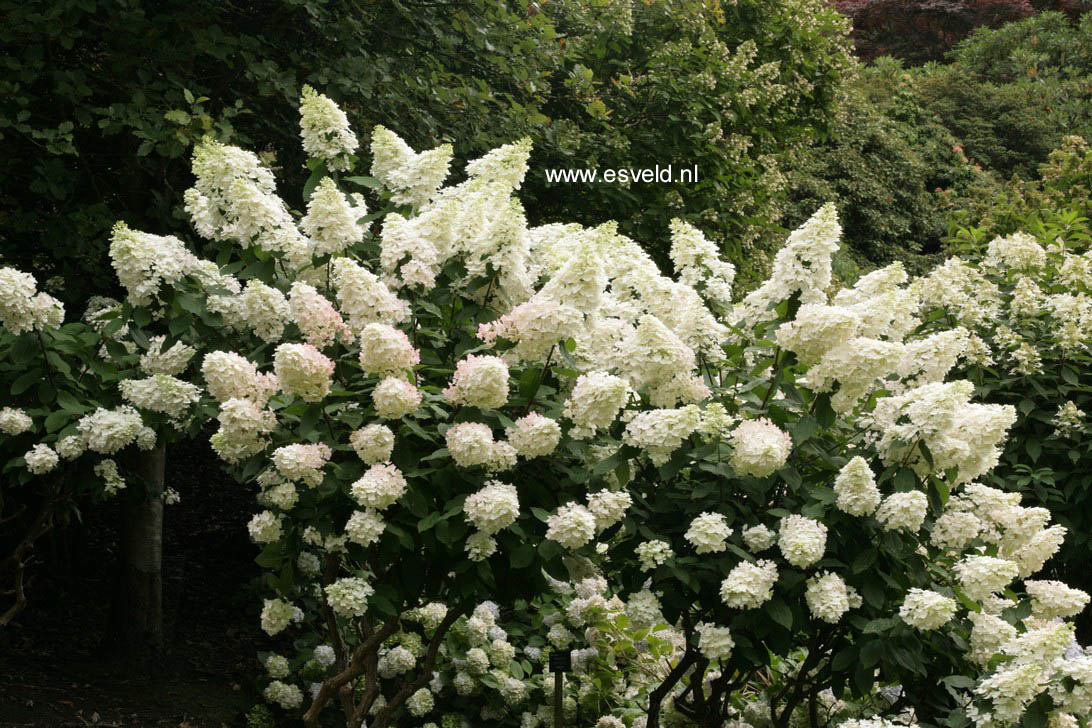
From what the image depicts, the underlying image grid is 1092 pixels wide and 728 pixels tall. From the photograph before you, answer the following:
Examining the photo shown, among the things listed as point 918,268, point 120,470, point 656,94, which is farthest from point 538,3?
point 918,268

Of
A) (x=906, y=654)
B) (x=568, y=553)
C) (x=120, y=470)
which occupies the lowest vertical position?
(x=120, y=470)

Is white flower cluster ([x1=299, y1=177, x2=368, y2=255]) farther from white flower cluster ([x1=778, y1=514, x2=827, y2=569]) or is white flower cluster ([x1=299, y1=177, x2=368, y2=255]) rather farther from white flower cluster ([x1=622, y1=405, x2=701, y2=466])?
white flower cluster ([x1=778, y1=514, x2=827, y2=569])

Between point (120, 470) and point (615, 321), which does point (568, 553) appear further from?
point (120, 470)

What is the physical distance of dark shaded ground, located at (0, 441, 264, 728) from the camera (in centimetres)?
509

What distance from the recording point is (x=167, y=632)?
5.90 meters

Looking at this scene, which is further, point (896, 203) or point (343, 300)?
point (896, 203)

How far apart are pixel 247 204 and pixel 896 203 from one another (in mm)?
12568

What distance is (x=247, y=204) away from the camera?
339 cm

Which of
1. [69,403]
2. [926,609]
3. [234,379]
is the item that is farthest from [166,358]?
[926,609]

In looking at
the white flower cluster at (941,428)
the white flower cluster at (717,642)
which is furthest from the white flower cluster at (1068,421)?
the white flower cluster at (717,642)

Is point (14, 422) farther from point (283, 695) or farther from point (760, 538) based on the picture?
point (760, 538)

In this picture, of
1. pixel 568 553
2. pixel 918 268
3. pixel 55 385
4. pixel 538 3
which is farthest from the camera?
pixel 918 268

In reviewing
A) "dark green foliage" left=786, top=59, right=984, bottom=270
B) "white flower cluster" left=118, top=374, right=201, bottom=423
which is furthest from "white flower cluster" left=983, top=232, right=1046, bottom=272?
"dark green foliage" left=786, top=59, right=984, bottom=270

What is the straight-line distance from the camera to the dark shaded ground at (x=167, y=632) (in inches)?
200
